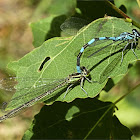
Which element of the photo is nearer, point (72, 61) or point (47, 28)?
point (72, 61)

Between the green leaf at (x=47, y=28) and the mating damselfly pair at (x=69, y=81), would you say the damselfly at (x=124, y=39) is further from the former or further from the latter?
the green leaf at (x=47, y=28)

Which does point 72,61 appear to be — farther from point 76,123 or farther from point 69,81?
point 76,123

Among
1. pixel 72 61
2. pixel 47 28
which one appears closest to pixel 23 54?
pixel 47 28

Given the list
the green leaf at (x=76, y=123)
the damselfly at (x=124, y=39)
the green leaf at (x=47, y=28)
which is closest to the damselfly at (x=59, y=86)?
the damselfly at (x=124, y=39)

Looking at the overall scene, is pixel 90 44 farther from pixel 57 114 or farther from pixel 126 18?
pixel 57 114

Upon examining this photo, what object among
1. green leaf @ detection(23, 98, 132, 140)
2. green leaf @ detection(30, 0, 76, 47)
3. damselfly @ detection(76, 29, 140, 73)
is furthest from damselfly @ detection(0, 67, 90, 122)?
green leaf @ detection(30, 0, 76, 47)

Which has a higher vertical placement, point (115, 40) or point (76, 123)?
point (115, 40)
